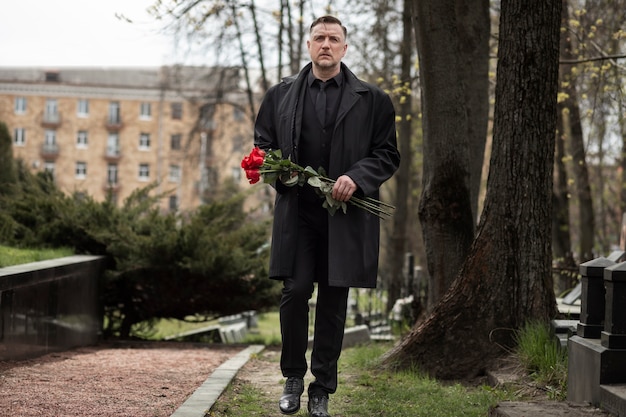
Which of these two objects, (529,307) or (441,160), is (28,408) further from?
(441,160)

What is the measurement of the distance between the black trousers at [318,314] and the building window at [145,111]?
79.3 metres

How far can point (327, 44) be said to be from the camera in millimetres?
5410

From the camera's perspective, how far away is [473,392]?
249 inches

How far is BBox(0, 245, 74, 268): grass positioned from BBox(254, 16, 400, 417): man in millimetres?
4100

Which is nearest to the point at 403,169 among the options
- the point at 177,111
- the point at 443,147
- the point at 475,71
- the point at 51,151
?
the point at 475,71

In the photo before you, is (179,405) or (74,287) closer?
(179,405)

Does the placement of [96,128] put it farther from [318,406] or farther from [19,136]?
[318,406]

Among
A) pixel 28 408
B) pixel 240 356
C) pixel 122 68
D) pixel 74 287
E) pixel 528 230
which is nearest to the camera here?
pixel 28 408

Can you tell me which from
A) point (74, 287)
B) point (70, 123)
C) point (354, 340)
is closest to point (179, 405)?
point (74, 287)

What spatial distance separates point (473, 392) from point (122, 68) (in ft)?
286

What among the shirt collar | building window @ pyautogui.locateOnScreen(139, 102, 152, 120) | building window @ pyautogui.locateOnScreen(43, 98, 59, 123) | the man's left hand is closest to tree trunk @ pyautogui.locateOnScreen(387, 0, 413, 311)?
the shirt collar

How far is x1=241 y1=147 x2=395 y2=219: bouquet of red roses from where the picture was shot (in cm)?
518

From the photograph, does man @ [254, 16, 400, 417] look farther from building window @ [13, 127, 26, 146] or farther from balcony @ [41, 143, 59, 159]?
building window @ [13, 127, 26, 146]

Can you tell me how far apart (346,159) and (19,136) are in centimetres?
8322
